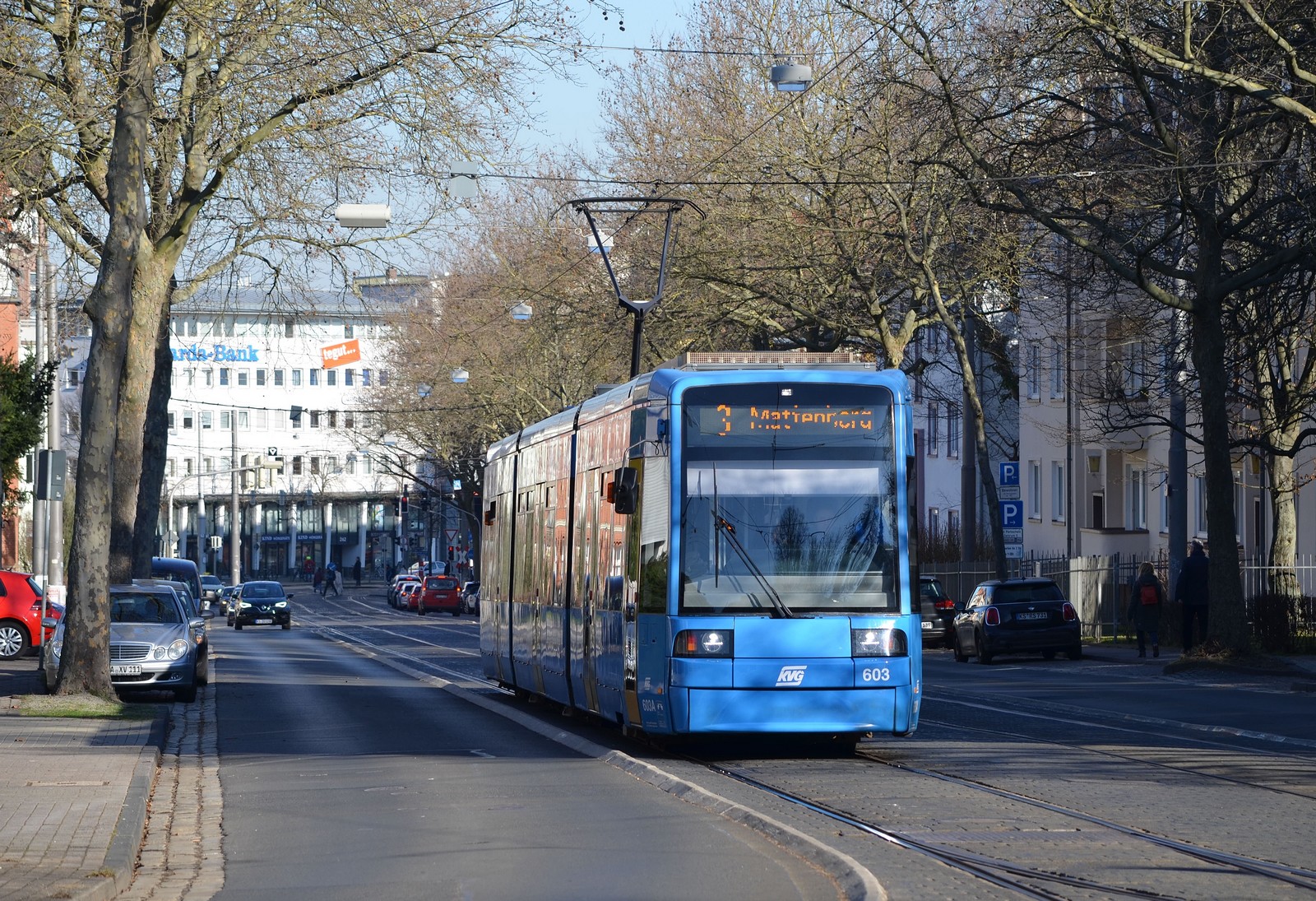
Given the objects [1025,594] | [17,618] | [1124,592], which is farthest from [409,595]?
[1025,594]

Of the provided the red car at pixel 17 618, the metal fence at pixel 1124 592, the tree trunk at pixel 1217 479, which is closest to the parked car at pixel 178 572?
the red car at pixel 17 618

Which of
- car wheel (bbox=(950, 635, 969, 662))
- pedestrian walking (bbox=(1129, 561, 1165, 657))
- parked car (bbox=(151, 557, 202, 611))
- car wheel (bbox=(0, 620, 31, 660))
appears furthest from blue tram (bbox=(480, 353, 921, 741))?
parked car (bbox=(151, 557, 202, 611))

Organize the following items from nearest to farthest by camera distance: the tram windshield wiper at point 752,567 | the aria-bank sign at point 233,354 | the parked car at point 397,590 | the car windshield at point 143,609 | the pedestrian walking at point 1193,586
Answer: the tram windshield wiper at point 752,567 → the car windshield at point 143,609 → the pedestrian walking at point 1193,586 → the parked car at point 397,590 → the aria-bank sign at point 233,354

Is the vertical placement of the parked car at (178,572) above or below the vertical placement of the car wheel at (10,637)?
above

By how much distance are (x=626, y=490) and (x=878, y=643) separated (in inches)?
93.7

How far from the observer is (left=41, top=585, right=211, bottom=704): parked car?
23.4 m

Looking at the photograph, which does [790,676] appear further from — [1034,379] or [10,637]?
Result: [1034,379]

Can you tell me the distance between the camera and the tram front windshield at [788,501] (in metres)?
14.5

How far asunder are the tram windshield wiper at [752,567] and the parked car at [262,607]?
5121 cm

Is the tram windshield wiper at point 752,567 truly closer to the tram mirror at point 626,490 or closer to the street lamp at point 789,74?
the tram mirror at point 626,490

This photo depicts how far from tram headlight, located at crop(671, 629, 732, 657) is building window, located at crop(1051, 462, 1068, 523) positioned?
141 ft

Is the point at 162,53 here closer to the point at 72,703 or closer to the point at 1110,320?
the point at 72,703

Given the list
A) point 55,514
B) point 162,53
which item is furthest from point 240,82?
point 55,514

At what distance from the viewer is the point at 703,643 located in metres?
14.3
